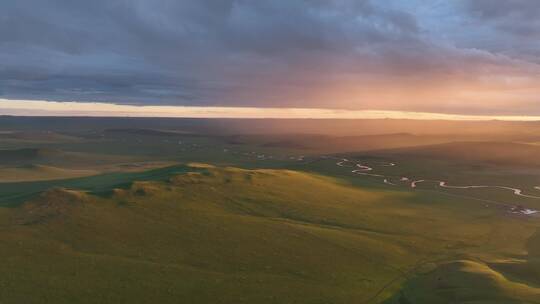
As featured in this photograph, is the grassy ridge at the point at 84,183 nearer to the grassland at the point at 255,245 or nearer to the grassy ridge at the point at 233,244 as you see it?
the grassland at the point at 255,245

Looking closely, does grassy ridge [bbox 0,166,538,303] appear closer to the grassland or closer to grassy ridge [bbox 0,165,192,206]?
the grassland

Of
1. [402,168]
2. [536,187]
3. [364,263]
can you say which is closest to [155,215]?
[364,263]

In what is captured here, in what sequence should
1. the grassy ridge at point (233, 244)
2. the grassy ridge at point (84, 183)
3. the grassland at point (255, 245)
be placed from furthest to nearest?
the grassy ridge at point (84, 183), the grassy ridge at point (233, 244), the grassland at point (255, 245)

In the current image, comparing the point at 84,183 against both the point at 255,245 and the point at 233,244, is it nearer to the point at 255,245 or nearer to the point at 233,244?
the point at 233,244

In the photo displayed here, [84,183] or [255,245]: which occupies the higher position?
[84,183]

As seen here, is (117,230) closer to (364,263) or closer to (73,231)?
(73,231)

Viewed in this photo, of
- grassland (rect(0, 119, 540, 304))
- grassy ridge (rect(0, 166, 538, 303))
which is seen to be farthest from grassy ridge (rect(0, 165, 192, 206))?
grassy ridge (rect(0, 166, 538, 303))

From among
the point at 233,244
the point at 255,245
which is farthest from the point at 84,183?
the point at 255,245

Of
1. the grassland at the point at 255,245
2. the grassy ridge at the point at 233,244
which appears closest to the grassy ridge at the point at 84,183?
the grassland at the point at 255,245

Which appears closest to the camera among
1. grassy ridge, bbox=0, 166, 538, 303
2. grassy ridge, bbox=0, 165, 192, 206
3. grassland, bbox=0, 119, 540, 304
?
grassland, bbox=0, 119, 540, 304

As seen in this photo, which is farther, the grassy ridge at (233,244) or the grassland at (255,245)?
the grassy ridge at (233,244)

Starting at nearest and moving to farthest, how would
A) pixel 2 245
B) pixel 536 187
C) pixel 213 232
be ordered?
1. pixel 2 245
2. pixel 213 232
3. pixel 536 187
